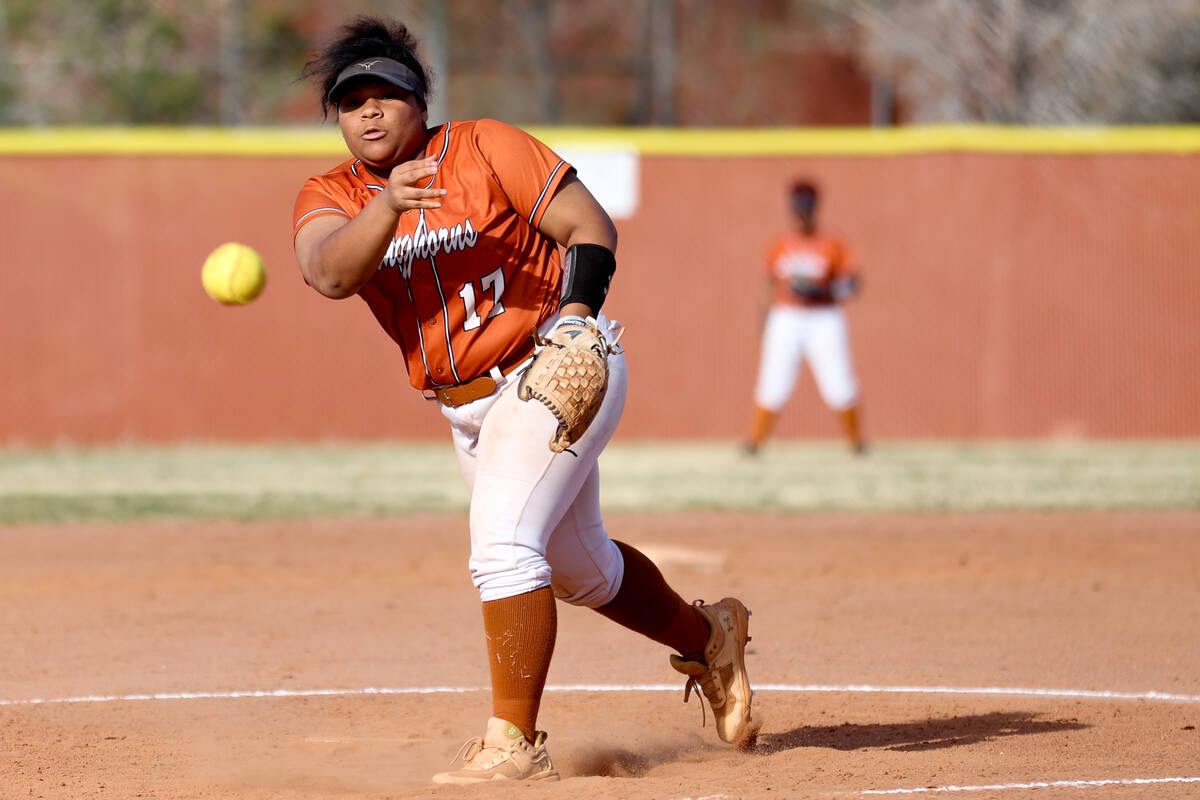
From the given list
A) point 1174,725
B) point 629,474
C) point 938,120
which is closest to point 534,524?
point 1174,725

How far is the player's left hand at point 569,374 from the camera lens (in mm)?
3557

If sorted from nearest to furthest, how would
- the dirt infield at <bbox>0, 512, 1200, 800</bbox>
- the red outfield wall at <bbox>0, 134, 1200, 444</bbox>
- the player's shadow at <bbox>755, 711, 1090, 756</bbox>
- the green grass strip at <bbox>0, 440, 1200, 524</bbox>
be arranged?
the dirt infield at <bbox>0, 512, 1200, 800</bbox>
the player's shadow at <bbox>755, 711, 1090, 756</bbox>
the green grass strip at <bbox>0, 440, 1200, 524</bbox>
the red outfield wall at <bbox>0, 134, 1200, 444</bbox>

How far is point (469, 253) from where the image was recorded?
3.73 m

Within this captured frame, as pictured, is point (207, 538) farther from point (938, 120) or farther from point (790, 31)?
point (790, 31)

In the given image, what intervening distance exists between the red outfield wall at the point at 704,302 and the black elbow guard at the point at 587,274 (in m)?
9.48

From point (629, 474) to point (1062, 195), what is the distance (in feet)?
14.9

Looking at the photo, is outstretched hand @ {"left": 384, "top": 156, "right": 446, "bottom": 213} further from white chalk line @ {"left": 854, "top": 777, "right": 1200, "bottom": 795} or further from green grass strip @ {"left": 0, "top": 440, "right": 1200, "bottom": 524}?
green grass strip @ {"left": 0, "top": 440, "right": 1200, "bottom": 524}

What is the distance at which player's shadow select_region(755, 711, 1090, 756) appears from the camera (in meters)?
4.30

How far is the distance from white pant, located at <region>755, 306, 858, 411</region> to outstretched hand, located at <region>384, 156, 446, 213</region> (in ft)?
28.2

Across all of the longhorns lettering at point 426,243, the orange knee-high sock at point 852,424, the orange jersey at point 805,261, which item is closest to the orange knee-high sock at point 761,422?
the orange knee-high sock at point 852,424

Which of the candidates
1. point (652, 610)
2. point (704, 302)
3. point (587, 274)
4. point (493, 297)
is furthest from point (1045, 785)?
point (704, 302)

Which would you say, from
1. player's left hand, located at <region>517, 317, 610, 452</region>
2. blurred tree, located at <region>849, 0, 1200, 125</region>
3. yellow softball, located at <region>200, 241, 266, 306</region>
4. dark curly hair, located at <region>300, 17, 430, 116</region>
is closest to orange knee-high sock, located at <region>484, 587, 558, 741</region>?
player's left hand, located at <region>517, 317, 610, 452</region>

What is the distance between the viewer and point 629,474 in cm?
1138

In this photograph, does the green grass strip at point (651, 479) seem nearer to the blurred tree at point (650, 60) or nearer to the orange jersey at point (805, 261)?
the orange jersey at point (805, 261)
